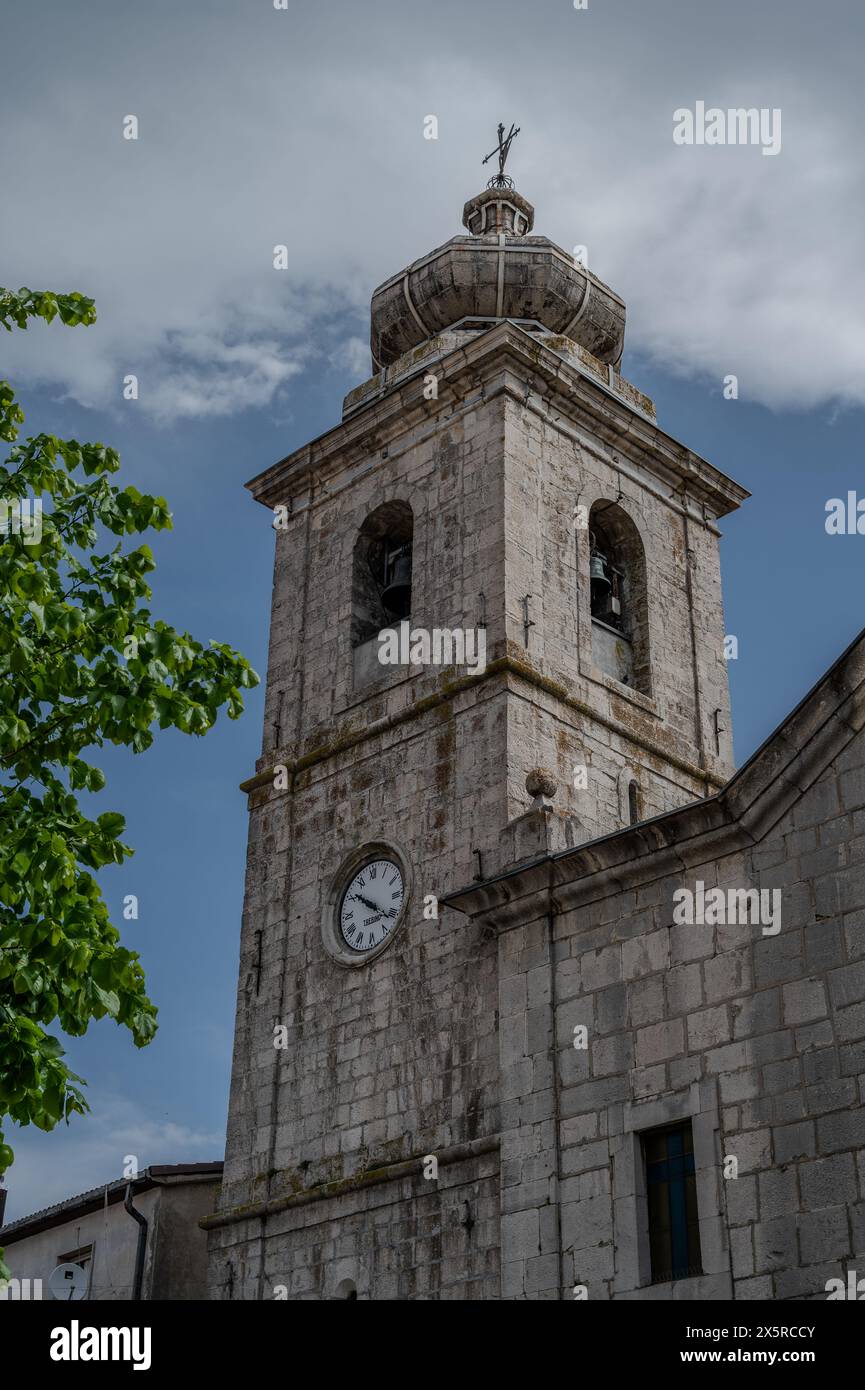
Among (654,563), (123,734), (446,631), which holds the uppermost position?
(654,563)

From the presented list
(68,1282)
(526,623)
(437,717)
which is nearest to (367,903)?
(437,717)

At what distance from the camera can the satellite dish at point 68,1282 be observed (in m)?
23.7

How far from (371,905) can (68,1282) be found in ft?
22.1

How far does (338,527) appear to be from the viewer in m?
25.6

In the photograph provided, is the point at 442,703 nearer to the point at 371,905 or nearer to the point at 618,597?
the point at 371,905

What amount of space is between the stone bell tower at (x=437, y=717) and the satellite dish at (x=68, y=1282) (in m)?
3.37

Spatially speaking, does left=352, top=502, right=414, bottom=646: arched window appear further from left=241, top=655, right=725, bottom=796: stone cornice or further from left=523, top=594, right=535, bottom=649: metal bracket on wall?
left=523, top=594, right=535, bottom=649: metal bracket on wall

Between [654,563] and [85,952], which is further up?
[654,563]

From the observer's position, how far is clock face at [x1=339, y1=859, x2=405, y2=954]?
843 inches

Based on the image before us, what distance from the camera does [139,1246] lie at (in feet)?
76.8
